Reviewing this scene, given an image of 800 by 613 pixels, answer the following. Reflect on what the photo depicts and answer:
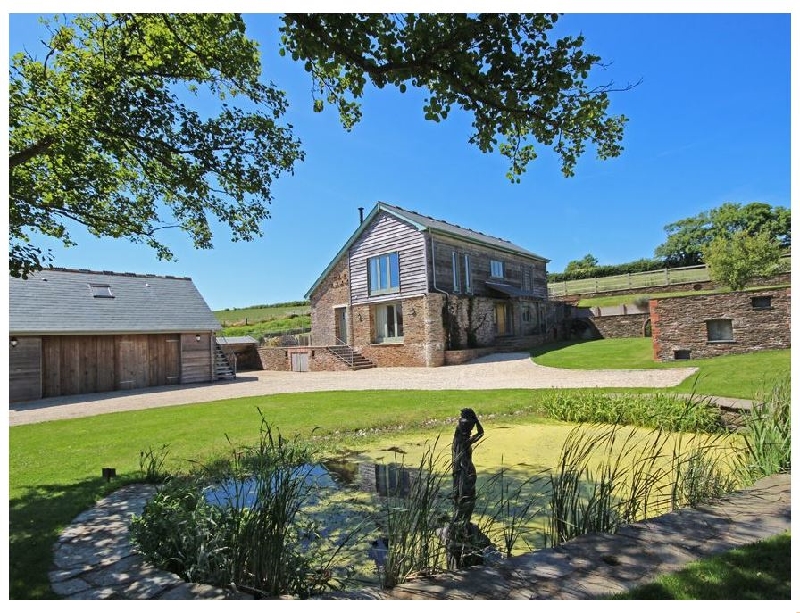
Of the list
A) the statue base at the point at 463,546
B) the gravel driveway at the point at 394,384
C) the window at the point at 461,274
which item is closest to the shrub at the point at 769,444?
the statue base at the point at 463,546

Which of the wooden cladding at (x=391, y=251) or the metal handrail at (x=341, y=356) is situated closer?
the wooden cladding at (x=391, y=251)

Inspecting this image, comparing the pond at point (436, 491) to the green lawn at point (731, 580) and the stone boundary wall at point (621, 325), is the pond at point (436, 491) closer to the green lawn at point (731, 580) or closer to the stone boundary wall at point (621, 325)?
the green lawn at point (731, 580)

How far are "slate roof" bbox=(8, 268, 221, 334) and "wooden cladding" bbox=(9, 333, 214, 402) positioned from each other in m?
A: 0.54

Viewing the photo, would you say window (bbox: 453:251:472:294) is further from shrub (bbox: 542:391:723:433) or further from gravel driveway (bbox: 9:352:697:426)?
shrub (bbox: 542:391:723:433)

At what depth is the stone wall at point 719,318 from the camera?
13141 mm

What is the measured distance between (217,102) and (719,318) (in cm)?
1522

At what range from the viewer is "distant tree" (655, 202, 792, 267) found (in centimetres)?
4419

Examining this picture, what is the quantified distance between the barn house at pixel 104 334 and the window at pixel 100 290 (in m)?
0.03

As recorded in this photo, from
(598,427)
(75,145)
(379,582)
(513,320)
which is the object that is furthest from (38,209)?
(513,320)

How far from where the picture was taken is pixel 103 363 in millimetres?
16625

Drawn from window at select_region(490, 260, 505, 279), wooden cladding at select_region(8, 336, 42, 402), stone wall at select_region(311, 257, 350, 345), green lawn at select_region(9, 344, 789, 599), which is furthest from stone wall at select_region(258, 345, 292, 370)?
window at select_region(490, 260, 505, 279)

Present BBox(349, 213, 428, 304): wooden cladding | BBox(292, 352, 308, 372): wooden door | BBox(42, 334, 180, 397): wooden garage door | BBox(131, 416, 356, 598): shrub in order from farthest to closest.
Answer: BBox(292, 352, 308, 372): wooden door, BBox(349, 213, 428, 304): wooden cladding, BBox(42, 334, 180, 397): wooden garage door, BBox(131, 416, 356, 598): shrub

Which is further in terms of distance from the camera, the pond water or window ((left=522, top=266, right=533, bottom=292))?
window ((left=522, top=266, right=533, bottom=292))
